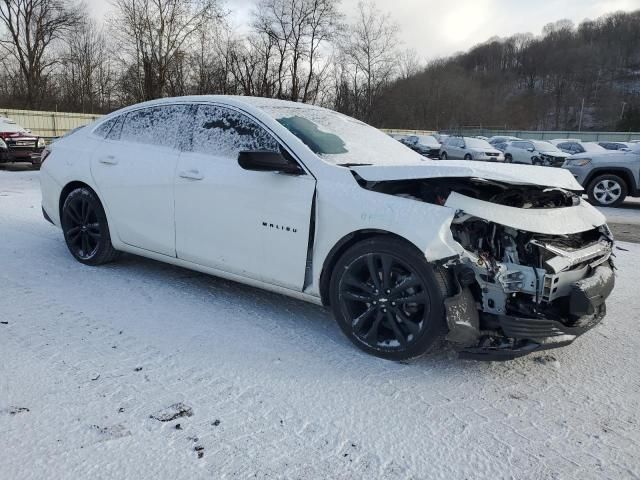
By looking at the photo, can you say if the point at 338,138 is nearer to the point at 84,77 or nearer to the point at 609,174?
the point at 609,174

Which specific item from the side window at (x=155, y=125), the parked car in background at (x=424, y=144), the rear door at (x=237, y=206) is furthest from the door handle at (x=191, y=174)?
the parked car in background at (x=424, y=144)

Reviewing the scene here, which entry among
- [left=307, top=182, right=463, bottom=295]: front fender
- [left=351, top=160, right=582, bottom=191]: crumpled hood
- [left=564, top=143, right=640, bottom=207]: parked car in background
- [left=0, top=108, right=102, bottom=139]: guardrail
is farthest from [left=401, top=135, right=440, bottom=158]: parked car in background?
[left=307, top=182, right=463, bottom=295]: front fender

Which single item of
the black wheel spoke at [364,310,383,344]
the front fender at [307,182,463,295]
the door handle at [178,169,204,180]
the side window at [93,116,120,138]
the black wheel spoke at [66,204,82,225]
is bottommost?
the black wheel spoke at [364,310,383,344]

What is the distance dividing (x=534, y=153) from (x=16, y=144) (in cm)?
2027

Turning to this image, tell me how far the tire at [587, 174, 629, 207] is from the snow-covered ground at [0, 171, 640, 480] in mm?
8142

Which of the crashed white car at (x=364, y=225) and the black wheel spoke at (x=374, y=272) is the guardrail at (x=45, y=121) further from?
the black wheel spoke at (x=374, y=272)

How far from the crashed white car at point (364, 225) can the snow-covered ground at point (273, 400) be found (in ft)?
0.86

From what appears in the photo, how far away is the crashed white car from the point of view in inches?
111

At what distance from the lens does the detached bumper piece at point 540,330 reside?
2752 mm

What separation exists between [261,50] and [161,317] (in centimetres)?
3084

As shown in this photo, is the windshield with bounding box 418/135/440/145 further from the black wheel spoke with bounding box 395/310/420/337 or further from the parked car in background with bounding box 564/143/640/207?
the black wheel spoke with bounding box 395/310/420/337

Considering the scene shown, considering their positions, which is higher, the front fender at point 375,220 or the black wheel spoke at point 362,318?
the front fender at point 375,220

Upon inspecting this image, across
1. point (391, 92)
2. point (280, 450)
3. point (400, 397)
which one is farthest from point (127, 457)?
point (391, 92)

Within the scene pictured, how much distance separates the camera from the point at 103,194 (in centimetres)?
449
